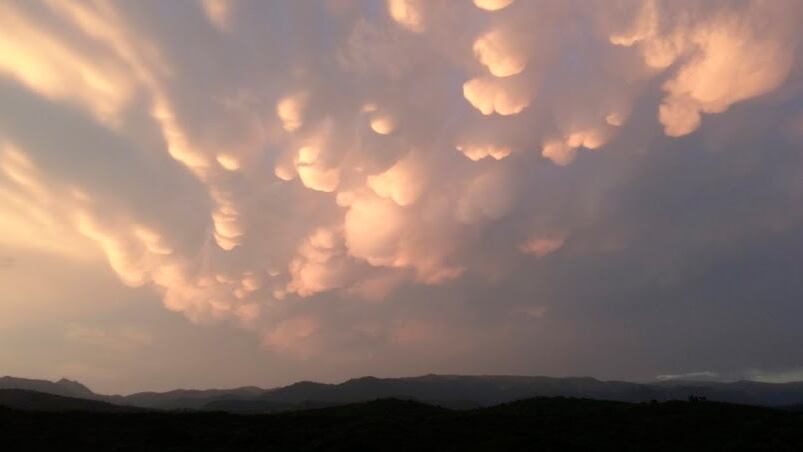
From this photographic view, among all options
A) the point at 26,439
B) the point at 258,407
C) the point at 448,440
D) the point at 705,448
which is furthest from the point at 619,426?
the point at 258,407

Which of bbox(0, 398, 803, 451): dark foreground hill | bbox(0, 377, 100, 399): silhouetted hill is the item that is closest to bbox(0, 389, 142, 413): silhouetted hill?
bbox(0, 398, 803, 451): dark foreground hill

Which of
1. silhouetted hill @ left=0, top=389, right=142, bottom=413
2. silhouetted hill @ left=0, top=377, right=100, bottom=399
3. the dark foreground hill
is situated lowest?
the dark foreground hill

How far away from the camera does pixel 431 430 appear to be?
37.5m

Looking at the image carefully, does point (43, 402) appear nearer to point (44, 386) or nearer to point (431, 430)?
point (431, 430)

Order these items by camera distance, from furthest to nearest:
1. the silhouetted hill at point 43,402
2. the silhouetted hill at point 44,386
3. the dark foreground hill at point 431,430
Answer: the silhouetted hill at point 44,386 → the silhouetted hill at point 43,402 → the dark foreground hill at point 431,430

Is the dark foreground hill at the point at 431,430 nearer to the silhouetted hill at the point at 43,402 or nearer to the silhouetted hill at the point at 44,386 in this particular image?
the silhouetted hill at the point at 43,402

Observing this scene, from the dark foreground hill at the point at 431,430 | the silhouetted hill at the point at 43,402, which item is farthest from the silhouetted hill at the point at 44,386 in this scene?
the dark foreground hill at the point at 431,430

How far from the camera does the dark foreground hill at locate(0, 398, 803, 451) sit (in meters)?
33.7

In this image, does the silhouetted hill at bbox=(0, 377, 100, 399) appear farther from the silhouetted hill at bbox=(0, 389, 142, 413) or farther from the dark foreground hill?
the dark foreground hill

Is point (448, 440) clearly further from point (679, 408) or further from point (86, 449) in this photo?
point (86, 449)

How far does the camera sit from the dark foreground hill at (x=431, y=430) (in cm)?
3372

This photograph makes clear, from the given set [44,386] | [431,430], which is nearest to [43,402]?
[431,430]

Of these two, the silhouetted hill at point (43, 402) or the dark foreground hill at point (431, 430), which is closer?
the dark foreground hill at point (431, 430)

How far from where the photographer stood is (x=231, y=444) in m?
36.2
